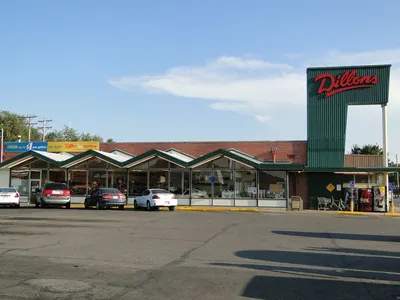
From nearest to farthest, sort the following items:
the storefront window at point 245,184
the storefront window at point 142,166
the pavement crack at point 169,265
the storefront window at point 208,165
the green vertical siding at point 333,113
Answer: the pavement crack at point 169,265 → the storefront window at point 245,184 → the storefront window at point 208,165 → the storefront window at point 142,166 → the green vertical siding at point 333,113

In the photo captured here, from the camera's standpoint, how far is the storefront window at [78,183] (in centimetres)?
3678

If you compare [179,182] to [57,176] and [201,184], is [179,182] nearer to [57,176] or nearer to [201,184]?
[201,184]

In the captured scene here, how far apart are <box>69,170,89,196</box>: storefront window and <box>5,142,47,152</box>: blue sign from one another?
9323 millimetres

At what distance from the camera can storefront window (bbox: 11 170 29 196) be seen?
37.9 m

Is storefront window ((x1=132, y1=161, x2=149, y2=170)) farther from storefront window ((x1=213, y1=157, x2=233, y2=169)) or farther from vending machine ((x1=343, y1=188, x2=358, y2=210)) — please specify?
A: vending machine ((x1=343, y1=188, x2=358, y2=210))

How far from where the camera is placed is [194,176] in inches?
1368

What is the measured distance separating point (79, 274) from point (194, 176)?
26.4 meters

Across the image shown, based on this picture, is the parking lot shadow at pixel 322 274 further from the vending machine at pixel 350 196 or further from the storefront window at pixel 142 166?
the storefront window at pixel 142 166

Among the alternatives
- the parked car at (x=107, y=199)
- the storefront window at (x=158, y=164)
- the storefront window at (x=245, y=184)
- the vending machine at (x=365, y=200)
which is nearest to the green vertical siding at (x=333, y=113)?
the vending machine at (x=365, y=200)

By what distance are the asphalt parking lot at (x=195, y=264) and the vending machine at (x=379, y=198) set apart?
17919 millimetres

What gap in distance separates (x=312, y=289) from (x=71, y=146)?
A: 39687 millimetres

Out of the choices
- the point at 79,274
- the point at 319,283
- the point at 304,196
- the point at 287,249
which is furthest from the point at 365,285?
the point at 304,196

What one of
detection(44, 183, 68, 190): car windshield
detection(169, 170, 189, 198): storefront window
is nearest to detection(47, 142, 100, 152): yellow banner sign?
detection(169, 170, 189, 198): storefront window

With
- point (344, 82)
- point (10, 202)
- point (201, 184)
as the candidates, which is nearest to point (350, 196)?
point (344, 82)
